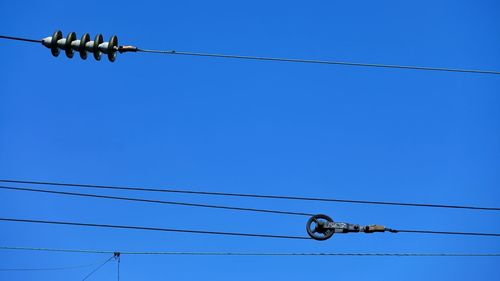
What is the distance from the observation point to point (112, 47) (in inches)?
423

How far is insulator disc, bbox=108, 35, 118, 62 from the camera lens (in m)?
10.7

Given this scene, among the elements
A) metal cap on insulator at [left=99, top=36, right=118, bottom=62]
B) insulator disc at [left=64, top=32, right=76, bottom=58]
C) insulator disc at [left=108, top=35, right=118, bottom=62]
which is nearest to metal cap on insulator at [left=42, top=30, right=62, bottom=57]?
insulator disc at [left=64, top=32, right=76, bottom=58]

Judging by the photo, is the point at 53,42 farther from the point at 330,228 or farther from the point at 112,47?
the point at 330,228

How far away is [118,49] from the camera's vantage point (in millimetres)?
10883

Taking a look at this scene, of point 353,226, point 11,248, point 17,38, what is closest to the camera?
point 17,38

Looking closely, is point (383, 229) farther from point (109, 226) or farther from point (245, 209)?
point (109, 226)

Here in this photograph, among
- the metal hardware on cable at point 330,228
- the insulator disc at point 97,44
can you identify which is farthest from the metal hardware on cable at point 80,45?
the metal hardware on cable at point 330,228

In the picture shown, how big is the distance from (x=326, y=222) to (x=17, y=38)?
21.6 ft

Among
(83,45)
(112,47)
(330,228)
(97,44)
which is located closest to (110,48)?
(112,47)

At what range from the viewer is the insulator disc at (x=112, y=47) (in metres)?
10.7

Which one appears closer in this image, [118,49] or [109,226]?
[118,49]

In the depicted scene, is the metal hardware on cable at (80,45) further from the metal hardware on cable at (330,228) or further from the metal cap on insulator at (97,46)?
the metal hardware on cable at (330,228)

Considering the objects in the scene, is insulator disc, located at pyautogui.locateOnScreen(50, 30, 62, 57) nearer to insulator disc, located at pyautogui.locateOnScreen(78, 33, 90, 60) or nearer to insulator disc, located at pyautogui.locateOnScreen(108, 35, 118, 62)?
insulator disc, located at pyautogui.locateOnScreen(78, 33, 90, 60)

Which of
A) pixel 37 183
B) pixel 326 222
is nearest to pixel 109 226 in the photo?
pixel 37 183
